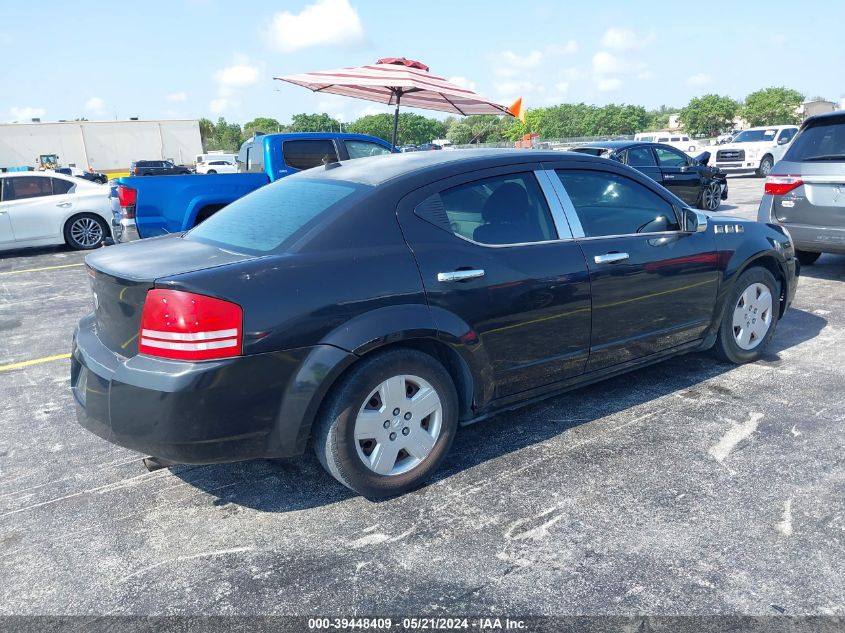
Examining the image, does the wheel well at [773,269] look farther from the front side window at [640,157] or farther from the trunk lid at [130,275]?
the front side window at [640,157]

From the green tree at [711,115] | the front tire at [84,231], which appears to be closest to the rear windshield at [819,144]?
the front tire at [84,231]

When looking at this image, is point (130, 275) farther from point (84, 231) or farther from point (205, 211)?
point (84, 231)

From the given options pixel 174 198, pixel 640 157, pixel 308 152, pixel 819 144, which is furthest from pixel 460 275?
pixel 640 157

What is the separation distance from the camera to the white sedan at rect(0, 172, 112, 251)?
11.5 m

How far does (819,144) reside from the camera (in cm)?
681

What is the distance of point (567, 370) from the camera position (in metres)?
3.72

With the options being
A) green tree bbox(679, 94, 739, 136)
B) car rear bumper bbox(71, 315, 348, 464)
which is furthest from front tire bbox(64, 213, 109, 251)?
green tree bbox(679, 94, 739, 136)

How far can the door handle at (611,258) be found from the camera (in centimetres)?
373

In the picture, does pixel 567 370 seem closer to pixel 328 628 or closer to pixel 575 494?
pixel 575 494

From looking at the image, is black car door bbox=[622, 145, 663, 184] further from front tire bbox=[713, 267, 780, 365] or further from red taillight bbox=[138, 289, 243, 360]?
red taillight bbox=[138, 289, 243, 360]

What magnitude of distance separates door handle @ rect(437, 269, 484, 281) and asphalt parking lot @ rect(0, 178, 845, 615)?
982mm

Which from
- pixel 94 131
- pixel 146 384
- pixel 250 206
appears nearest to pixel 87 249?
pixel 250 206

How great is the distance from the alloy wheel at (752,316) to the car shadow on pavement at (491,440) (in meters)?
0.21

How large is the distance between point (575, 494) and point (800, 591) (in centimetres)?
98
